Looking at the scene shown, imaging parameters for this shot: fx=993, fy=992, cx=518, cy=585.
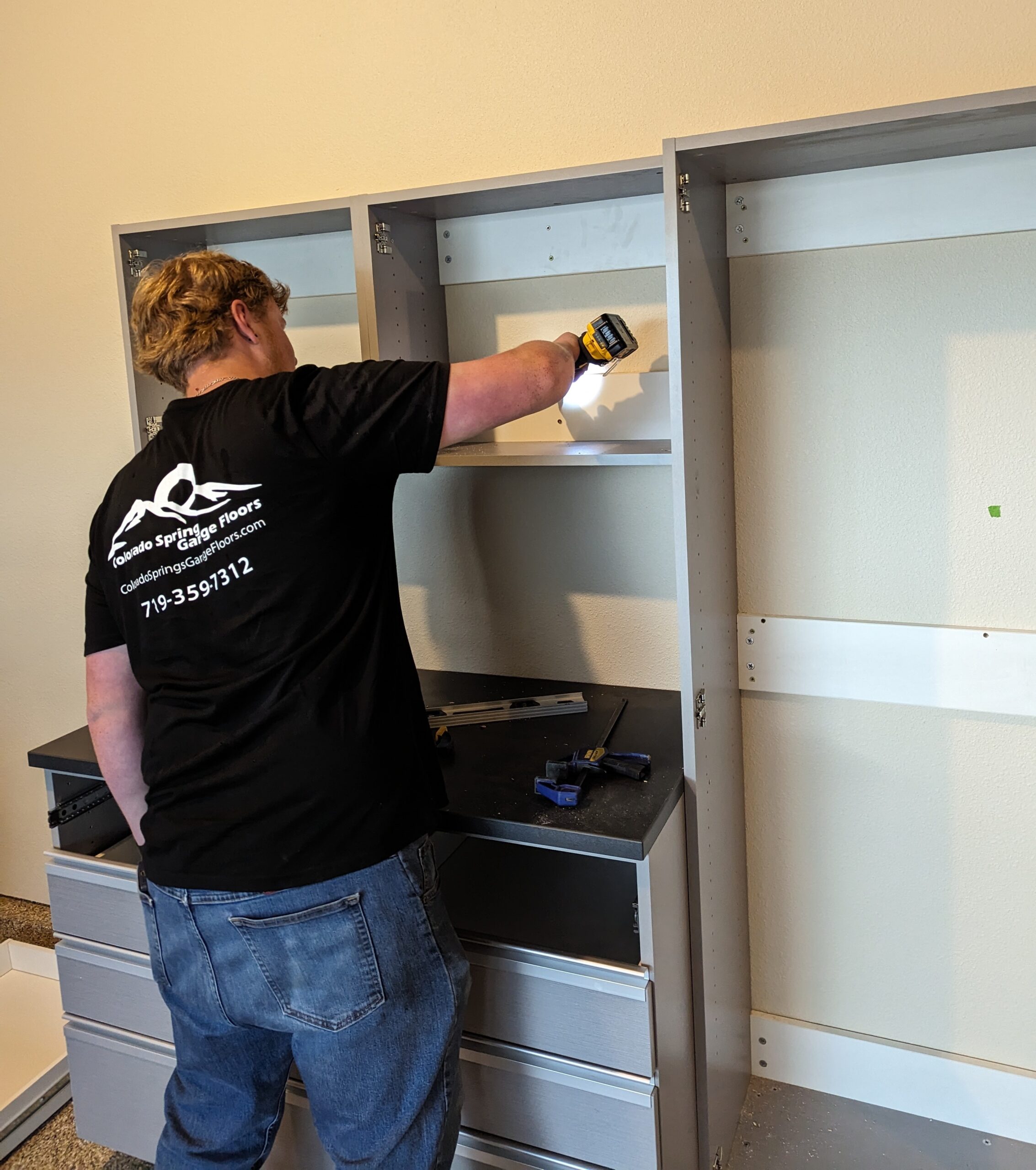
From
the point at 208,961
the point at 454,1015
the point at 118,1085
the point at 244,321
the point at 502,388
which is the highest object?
the point at 244,321

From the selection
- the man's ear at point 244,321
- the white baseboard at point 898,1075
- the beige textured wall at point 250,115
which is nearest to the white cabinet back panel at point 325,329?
the beige textured wall at point 250,115

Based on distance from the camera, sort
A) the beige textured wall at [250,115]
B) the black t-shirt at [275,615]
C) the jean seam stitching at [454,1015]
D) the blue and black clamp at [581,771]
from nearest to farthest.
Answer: the black t-shirt at [275,615] → the jean seam stitching at [454,1015] → the blue and black clamp at [581,771] → the beige textured wall at [250,115]

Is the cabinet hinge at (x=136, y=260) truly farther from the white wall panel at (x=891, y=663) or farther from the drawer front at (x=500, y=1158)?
the drawer front at (x=500, y=1158)

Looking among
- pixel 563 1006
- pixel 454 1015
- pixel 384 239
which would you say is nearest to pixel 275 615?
pixel 454 1015

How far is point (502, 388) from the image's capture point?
1.33 meters

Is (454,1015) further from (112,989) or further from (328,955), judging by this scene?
(112,989)

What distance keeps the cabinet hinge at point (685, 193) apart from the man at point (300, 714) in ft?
0.98

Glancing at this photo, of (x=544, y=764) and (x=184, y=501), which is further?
(x=544, y=764)

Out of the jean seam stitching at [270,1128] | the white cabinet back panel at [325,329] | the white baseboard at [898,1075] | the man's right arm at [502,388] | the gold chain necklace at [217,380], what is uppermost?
the white cabinet back panel at [325,329]

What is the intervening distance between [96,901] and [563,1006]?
35.2 inches

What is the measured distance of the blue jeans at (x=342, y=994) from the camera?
1.30 m

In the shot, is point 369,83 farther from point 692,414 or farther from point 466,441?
point 692,414

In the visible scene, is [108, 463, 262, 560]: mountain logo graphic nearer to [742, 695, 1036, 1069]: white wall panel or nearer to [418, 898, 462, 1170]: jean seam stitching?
[418, 898, 462, 1170]: jean seam stitching

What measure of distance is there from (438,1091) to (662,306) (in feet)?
4.39
